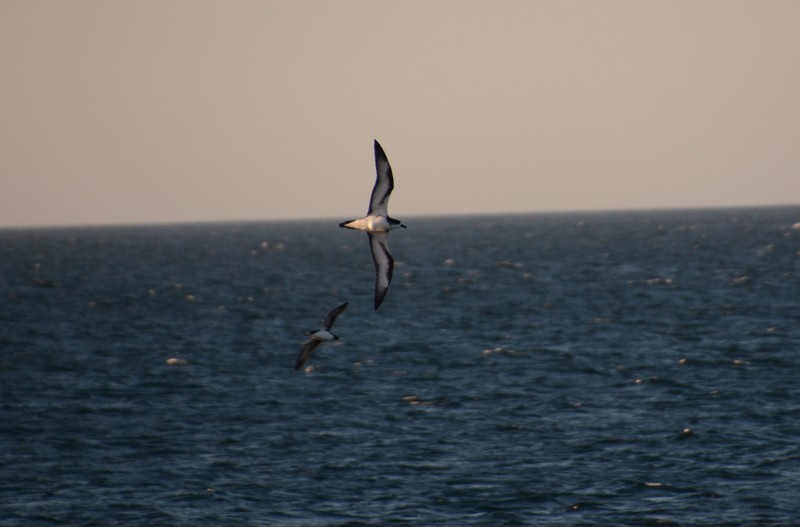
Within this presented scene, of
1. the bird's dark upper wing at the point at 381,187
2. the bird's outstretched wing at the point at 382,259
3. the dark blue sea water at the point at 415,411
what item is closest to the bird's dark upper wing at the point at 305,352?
the dark blue sea water at the point at 415,411

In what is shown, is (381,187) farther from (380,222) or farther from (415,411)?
(415,411)

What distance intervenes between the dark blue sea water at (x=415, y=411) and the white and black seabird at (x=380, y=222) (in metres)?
10.0

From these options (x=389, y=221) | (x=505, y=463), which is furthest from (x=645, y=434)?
(x=389, y=221)

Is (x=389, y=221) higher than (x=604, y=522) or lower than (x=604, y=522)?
higher

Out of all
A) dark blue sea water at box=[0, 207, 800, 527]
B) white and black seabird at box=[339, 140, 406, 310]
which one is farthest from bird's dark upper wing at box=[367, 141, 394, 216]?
dark blue sea water at box=[0, 207, 800, 527]

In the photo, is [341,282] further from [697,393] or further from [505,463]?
[505,463]

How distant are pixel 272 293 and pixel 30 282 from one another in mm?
36708

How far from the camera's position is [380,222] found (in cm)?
2144

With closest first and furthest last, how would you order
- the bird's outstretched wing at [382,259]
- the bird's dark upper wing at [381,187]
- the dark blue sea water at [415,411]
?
the bird's dark upper wing at [381,187] → the bird's outstretched wing at [382,259] → the dark blue sea water at [415,411]

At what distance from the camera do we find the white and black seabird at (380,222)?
68.5 ft

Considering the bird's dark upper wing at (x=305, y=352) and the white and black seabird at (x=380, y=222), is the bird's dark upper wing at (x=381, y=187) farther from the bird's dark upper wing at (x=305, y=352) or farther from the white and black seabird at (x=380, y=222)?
the bird's dark upper wing at (x=305, y=352)

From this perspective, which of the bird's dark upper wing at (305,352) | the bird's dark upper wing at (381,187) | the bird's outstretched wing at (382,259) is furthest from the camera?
the bird's dark upper wing at (305,352)

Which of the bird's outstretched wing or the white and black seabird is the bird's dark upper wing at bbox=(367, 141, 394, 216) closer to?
the white and black seabird

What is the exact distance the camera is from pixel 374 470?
34.8 meters
